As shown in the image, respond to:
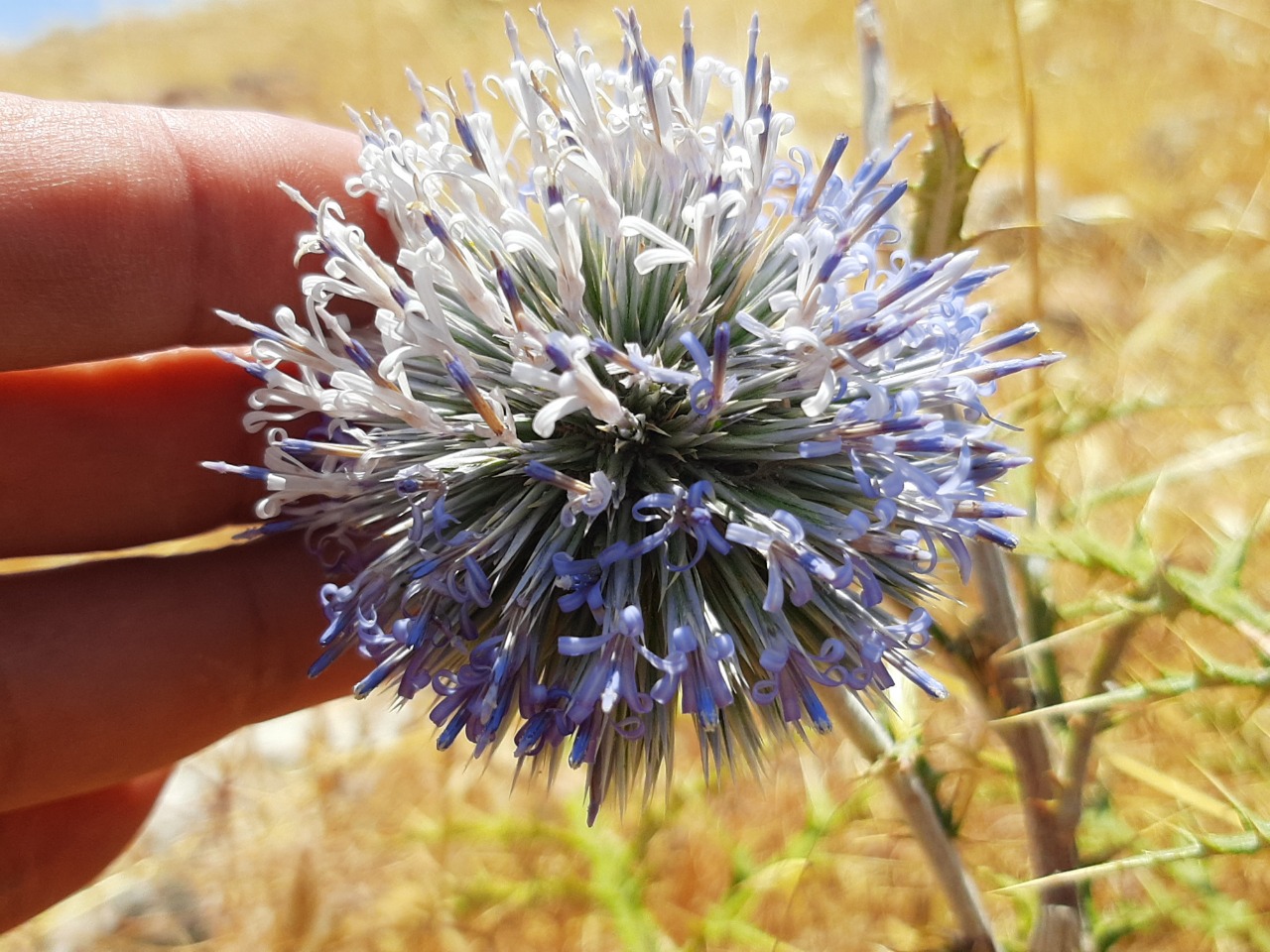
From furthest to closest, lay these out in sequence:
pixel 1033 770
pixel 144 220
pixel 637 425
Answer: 1. pixel 144 220
2. pixel 1033 770
3. pixel 637 425

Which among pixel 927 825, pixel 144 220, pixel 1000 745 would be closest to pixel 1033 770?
pixel 927 825

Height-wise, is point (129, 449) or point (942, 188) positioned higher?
point (942, 188)

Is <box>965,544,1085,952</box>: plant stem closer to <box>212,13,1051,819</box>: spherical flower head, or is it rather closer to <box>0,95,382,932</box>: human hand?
<box>212,13,1051,819</box>: spherical flower head

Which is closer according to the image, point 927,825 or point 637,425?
point 637,425

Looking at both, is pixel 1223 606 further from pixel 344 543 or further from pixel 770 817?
pixel 770 817

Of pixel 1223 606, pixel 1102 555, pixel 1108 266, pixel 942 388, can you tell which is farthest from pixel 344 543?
pixel 1108 266

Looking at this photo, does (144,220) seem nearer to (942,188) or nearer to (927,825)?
(942,188)

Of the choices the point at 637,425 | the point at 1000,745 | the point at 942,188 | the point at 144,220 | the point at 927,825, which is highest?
the point at 144,220
